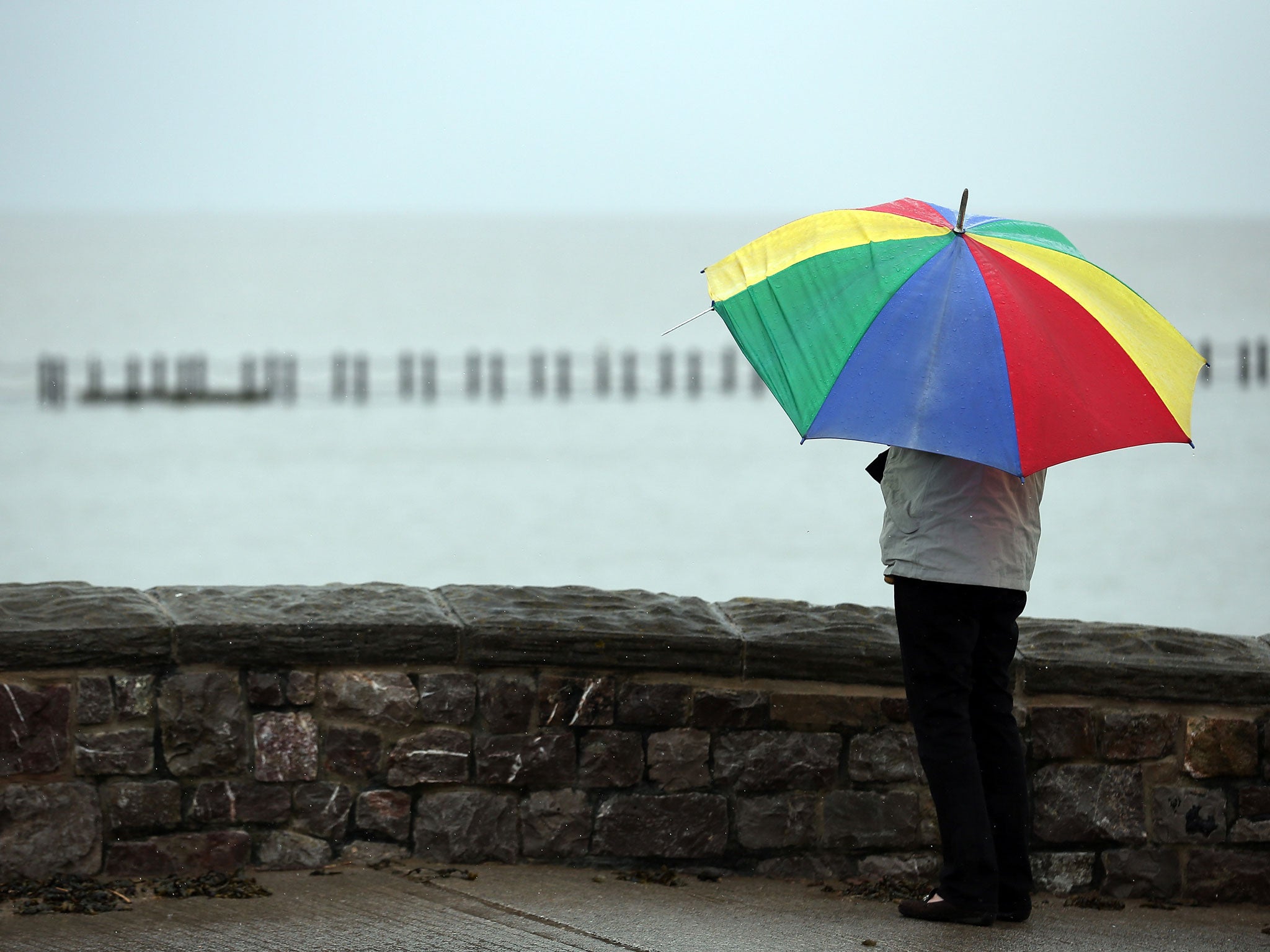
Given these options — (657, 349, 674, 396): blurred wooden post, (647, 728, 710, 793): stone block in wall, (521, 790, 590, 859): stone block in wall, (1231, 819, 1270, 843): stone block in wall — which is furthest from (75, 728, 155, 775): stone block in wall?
(657, 349, 674, 396): blurred wooden post

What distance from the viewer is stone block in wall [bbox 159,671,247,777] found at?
3061mm

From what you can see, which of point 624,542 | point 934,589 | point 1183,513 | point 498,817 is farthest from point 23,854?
point 1183,513

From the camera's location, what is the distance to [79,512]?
63.5 feet

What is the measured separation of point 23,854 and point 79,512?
17464mm

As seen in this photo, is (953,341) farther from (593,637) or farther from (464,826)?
(464,826)

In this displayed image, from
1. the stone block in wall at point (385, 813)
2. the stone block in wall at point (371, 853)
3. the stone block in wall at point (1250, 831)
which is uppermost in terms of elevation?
the stone block in wall at point (385, 813)

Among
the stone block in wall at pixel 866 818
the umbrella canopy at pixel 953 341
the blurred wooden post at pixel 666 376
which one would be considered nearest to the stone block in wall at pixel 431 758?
the stone block in wall at pixel 866 818

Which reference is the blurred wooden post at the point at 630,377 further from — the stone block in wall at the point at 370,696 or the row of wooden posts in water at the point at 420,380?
the stone block in wall at the point at 370,696

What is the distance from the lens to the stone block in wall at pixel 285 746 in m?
3.11

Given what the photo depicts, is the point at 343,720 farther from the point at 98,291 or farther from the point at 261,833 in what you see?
the point at 98,291

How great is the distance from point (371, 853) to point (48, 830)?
668mm

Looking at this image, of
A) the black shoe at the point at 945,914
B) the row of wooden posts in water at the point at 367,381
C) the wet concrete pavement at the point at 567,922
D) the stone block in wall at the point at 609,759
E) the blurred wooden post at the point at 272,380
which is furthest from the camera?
the blurred wooden post at the point at 272,380

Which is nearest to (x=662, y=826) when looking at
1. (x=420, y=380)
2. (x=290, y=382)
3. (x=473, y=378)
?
(x=290, y=382)

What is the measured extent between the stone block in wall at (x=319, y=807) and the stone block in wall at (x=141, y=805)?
25 cm
